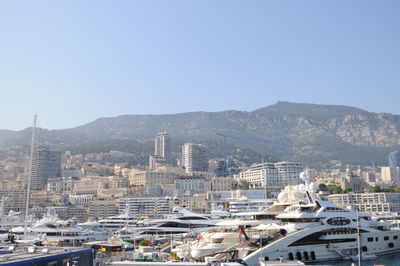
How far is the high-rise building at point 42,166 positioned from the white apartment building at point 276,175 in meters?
88.6

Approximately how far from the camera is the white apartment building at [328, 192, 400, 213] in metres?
116

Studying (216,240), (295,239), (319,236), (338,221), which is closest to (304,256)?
(295,239)

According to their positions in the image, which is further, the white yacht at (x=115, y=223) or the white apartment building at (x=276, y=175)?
the white apartment building at (x=276, y=175)

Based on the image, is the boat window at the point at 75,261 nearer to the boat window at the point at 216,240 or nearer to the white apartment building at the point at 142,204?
the boat window at the point at 216,240

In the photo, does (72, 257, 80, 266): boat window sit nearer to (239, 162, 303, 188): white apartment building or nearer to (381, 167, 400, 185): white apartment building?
(239, 162, 303, 188): white apartment building

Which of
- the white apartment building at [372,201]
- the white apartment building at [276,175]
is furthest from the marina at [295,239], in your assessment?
the white apartment building at [276,175]

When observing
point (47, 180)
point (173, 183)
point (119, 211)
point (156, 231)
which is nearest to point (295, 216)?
→ point (156, 231)

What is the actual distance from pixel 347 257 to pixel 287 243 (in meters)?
6.65

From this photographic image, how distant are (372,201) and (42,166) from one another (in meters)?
137

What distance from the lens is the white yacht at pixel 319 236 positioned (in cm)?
3647

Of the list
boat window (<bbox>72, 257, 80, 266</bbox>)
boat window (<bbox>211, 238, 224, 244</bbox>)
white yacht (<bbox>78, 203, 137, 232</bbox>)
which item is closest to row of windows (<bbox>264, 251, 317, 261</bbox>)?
boat window (<bbox>211, 238, 224, 244</bbox>)

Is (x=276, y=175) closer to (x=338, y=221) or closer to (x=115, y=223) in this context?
(x=115, y=223)

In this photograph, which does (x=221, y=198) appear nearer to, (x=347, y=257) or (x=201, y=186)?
(x=201, y=186)

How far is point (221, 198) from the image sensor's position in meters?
138
